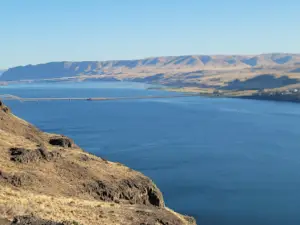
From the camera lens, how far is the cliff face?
21250 mm

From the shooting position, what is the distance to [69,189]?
27.0 meters

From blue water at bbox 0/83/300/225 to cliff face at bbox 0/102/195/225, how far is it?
15.5 meters

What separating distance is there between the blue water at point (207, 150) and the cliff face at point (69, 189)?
50.8 ft

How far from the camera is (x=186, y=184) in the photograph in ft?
186

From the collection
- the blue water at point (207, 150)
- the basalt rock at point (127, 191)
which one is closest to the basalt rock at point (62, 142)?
the basalt rock at point (127, 191)

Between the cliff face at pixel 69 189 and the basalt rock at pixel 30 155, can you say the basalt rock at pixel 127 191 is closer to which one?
the cliff face at pixel 69 189

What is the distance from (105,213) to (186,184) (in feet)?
113

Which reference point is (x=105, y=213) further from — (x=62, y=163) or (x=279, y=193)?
(x=279, y=193)

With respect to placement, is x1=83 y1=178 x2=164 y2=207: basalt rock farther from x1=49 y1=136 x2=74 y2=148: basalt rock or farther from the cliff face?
x1=49 y1=136 x2=74 y2=148: basalt rock

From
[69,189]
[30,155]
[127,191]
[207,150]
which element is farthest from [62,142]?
[207,150]

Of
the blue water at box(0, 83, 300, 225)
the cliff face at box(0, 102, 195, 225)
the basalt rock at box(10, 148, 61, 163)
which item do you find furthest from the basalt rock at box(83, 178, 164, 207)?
the blue water at box(0, 83, 300, 225)

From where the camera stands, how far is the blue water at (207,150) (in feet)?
160

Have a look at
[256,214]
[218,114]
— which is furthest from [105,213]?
[218,114]

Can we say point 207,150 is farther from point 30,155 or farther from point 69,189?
point 69,189
